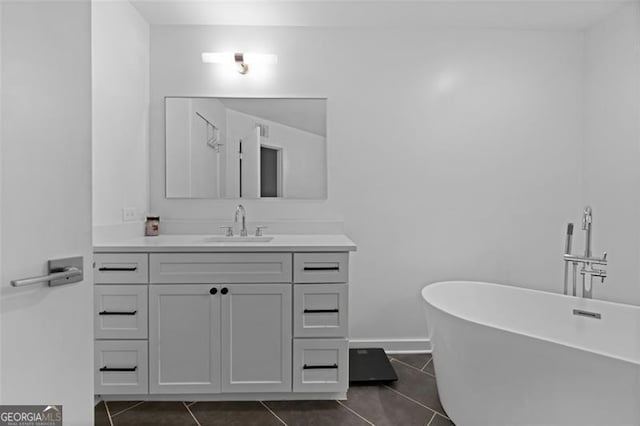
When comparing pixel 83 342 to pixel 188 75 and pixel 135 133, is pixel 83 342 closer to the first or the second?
pixel 135 133

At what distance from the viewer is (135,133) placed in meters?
2.48

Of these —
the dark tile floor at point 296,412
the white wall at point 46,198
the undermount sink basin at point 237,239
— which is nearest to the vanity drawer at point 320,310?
the dark tile floor at point 296,412

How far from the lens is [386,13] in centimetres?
250

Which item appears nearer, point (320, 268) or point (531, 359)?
point (531, 359)

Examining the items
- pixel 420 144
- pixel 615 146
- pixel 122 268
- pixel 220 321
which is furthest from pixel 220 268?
pixel 615 146

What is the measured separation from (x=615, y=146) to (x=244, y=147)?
103 inches

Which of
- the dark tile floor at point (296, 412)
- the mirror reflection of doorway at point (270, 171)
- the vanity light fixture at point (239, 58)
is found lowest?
the dark tile floor at point (296, 412)

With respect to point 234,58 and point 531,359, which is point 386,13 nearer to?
point 234,58

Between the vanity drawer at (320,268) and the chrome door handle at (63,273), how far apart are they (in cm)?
118

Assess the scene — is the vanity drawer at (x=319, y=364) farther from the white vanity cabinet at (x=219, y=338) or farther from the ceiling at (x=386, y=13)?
the ceiling at (x=386, y=13)

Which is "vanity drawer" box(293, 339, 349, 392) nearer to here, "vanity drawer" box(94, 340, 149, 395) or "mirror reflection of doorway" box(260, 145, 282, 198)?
"vanity drawer" box(94, 340, 149, 395)

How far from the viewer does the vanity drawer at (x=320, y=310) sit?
6.63ft

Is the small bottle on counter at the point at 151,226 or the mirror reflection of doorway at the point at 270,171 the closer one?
the small bottle on counter at the point at 151,226

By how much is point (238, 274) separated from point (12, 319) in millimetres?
1219
